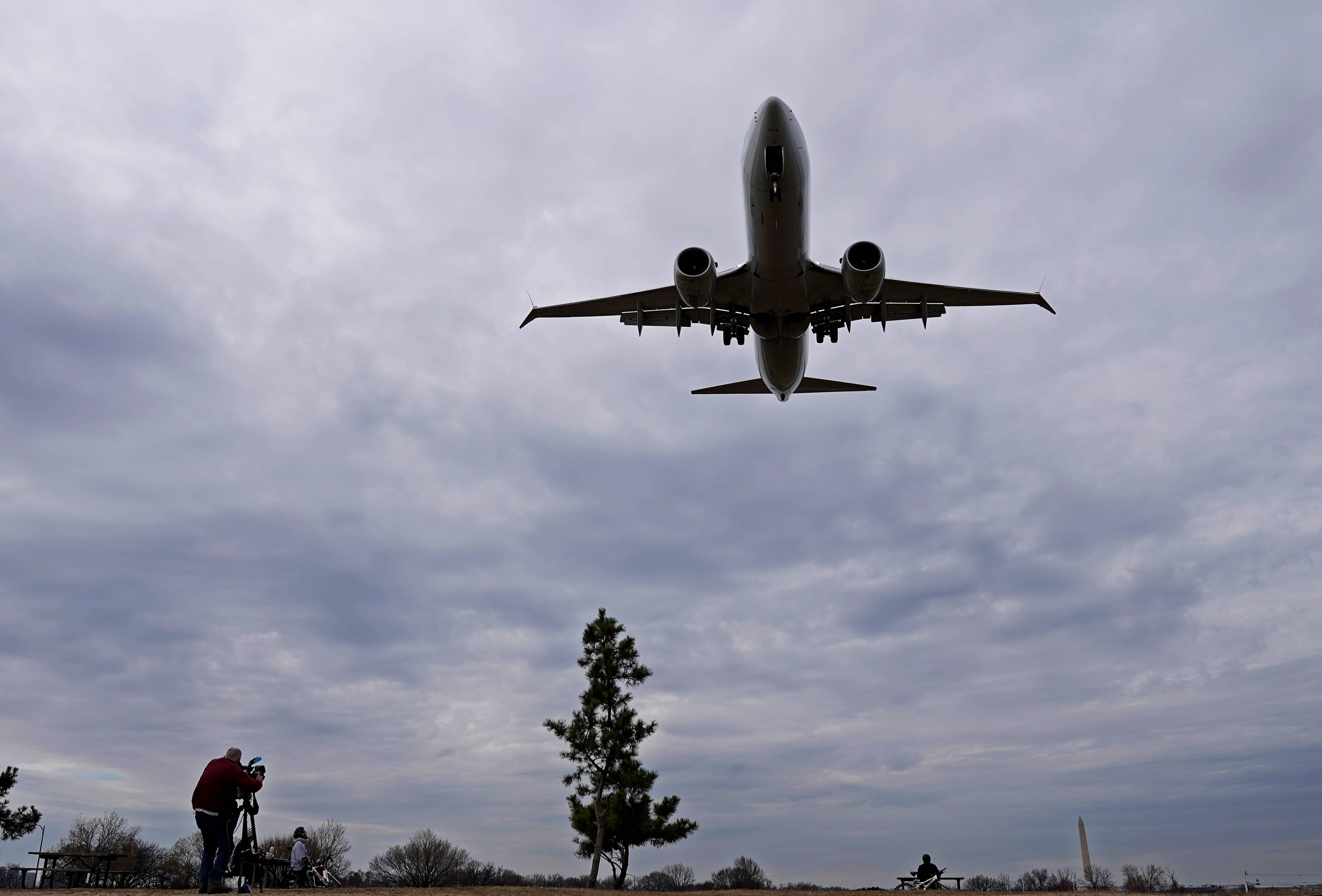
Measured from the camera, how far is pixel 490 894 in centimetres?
1581

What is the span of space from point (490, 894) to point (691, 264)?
17727 mm

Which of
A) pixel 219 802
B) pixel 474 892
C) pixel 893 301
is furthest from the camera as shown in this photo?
pixel 893 301

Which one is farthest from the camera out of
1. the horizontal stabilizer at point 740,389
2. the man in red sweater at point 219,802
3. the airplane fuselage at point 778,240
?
the horizontal stabilizer at point 740,389

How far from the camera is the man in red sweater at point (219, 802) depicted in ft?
41.1

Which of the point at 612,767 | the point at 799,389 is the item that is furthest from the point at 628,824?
the point at 799,389

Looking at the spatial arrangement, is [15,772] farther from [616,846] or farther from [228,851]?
[228,851]

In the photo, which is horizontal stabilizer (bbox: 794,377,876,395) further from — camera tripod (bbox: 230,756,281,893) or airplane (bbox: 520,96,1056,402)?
camera tripod (bbox: 230,756,281,893)

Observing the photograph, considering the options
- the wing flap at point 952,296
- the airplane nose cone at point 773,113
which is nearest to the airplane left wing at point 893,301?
the wing flap at point 952,296

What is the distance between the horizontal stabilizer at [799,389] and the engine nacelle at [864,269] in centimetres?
967

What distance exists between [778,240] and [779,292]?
8.26 feet

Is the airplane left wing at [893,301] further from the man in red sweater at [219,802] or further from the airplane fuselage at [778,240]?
the man in red sweater at [219,802]

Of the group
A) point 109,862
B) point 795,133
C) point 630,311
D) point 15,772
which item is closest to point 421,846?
point 15,772

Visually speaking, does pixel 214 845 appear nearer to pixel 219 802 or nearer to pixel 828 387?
pixel 219 802

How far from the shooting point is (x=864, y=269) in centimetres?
2495
